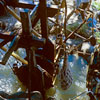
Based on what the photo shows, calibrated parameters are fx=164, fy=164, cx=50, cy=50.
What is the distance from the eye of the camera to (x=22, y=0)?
501 cm

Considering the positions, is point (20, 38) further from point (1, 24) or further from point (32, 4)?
point (1, 24)

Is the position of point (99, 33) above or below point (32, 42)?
below

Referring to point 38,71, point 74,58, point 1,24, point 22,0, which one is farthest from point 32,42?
point 1,24

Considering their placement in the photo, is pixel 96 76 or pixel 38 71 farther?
pixel 38 71

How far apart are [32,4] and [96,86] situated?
117 inches

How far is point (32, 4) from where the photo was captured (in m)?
4.87

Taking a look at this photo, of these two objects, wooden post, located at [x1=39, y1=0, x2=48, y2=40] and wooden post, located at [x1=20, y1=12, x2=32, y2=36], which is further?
wooden post, located at [x1=39, y1=0, x2=48, y2=40]

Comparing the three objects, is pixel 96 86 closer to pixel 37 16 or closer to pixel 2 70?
pixel 37 16

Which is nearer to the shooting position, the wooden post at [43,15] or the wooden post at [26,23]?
the wooden post at [26,23]

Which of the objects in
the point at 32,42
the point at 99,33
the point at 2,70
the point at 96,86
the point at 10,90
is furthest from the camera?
the point at 99,33

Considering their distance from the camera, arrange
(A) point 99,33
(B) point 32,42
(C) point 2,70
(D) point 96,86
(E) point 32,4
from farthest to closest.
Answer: (A) point 99,33 < (C) point 2,70 < (E) point 32,4 < (D) point 96,86 < (B) point 32,42

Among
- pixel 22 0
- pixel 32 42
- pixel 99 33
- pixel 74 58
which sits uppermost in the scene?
pixel 22 0

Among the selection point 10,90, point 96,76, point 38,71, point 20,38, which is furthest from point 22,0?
point 10,90

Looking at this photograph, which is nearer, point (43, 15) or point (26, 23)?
point (26, 23)
